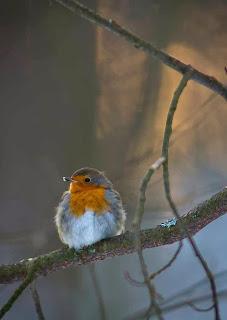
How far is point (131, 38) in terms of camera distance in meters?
1.38

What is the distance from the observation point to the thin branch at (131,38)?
1.32 metres

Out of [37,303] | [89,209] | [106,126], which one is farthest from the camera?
[106,126]

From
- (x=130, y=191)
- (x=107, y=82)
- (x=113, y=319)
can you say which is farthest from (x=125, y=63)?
(x=113, y=319)

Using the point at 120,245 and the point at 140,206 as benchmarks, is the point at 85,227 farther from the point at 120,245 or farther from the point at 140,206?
the point at 140,206

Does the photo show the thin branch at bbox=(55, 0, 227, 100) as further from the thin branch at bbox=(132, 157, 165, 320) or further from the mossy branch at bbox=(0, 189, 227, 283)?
the mossy branch at bbox=(0, 189, 227, 283)

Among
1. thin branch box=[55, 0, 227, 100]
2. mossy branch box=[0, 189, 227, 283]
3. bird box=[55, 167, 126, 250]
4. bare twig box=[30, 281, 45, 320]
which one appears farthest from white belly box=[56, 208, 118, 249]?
thin branch box=[55, 0, 227, 100]

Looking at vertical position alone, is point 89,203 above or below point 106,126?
below

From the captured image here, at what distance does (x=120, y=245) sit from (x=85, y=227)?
0.42 m

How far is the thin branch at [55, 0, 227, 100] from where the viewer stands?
1.32 metres

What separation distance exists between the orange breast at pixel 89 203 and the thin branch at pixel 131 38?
42.2 inches

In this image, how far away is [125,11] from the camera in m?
4.03

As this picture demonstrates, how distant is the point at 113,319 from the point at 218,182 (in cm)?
113

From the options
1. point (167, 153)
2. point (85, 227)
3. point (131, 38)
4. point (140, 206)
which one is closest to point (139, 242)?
point (140, 206)

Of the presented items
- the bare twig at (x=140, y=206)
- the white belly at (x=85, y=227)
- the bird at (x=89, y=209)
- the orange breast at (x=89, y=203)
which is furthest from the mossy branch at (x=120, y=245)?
the bare twig at (x=140, y=206)
